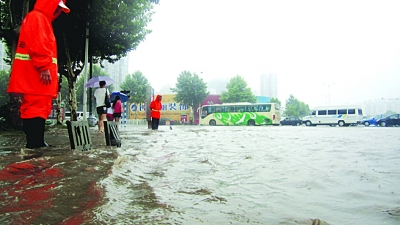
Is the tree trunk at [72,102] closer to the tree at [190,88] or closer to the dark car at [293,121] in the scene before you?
the tree at [190,88]

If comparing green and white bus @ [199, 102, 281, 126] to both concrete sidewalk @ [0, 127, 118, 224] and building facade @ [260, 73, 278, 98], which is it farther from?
building facade @ [260, 73, 278, 98]

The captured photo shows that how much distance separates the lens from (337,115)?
3133cm

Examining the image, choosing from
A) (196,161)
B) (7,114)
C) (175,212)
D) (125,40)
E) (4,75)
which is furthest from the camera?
(4,75)

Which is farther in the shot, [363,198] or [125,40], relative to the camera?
[125,40]

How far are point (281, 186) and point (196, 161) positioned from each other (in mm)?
1233

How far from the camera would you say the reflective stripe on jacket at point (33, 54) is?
10.4 feet

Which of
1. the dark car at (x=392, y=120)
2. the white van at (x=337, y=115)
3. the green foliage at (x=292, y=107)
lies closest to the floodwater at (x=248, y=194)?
the white van at (x=337, y=115)

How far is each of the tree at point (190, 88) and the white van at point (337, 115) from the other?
16.1m

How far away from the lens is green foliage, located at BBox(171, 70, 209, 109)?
1646 inches

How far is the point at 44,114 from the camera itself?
3521 millimetres

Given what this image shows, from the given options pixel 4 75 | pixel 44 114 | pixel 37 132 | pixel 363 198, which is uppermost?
pixel 4 75

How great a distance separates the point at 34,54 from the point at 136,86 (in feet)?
129

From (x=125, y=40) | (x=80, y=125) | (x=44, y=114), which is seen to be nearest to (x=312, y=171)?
(x=80, y=125)

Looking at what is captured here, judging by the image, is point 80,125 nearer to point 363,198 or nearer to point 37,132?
point 37,132
